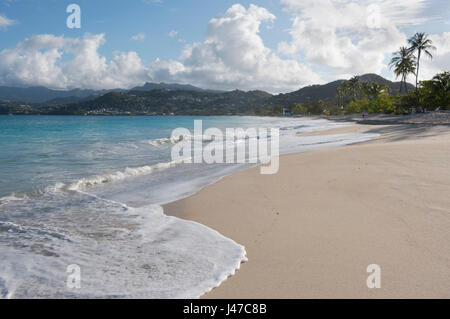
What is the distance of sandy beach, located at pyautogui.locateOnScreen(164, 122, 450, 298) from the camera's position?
2.86 m

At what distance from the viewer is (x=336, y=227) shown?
14.0 ft

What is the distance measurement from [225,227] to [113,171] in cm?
675

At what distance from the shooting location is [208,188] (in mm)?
7375

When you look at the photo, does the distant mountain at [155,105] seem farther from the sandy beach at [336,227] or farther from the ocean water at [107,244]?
the sandy beach at [336,227]

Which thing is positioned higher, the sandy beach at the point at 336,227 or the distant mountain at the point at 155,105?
the distant mountain at the point at 155,105

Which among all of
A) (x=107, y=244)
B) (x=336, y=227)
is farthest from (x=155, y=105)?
(x=336, y=227)

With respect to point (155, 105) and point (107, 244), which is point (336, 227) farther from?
point (155, 105)

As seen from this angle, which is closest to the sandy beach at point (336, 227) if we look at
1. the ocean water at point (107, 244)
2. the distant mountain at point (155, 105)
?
the ocean water at point (107, 244)

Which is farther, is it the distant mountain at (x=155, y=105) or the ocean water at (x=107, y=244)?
the distant mountain at (x=155, y=105)

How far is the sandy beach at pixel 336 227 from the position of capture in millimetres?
2861

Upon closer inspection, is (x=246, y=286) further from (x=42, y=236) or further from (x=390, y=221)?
(x=42, y=236)

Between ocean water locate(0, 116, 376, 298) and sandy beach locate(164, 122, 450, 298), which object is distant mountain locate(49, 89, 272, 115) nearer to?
ocean water locate(0, 116, 376, 298)

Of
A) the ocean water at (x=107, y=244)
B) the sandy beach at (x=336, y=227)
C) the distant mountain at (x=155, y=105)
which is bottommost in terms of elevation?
the ocean water at (x=107, y=244)
